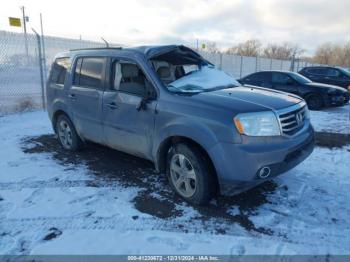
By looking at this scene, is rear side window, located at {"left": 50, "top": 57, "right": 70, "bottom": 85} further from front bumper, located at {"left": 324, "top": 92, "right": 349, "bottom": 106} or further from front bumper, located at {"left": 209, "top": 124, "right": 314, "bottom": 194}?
front bumper, located at {"left": 324, "top": 92, "right": 349, "bottom": 106}

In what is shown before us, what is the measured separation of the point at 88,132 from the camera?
4.73m

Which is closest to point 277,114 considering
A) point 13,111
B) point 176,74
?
point 176,74

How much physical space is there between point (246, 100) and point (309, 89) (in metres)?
8.23

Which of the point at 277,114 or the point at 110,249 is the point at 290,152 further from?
the point at 110,249

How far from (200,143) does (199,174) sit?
1.24ft

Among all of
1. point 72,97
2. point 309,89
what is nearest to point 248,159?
point 72,97

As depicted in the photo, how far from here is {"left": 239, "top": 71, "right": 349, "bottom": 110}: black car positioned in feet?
33.4

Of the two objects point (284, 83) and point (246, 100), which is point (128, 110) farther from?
point (284, 83)

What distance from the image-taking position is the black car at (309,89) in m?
10.2

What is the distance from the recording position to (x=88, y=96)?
450cm

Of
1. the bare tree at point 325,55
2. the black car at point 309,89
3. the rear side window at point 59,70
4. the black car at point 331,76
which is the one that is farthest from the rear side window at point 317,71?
the bare tree at point 325,55

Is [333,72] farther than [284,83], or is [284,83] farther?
[333,72]

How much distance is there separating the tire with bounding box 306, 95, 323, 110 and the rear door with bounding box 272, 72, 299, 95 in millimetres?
540

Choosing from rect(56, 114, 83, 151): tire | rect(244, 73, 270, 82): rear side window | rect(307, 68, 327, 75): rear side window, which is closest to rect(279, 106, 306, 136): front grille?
rect(56, 114, 83, 151): tire
